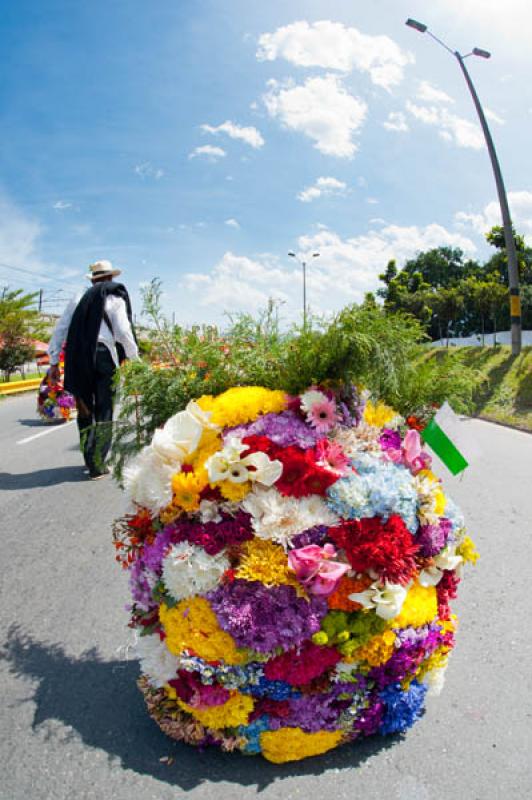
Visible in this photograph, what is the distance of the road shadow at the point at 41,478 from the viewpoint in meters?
6.85

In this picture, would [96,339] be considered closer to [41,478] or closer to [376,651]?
[41,478]

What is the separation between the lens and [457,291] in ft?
85.3

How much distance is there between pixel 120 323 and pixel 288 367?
385 cm

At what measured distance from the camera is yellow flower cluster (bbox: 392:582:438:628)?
2400 mm

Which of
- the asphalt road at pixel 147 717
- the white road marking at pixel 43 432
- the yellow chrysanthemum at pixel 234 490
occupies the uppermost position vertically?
the yellow chrysanthemum at pixel 234 490

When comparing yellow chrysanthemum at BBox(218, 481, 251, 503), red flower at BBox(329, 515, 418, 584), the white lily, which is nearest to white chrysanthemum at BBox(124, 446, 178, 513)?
yellow chrysanthemum at BBox(218, 481, 251, 503)

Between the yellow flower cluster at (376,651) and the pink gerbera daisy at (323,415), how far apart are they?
85 centimetres

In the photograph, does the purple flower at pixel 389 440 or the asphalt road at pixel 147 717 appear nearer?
the asphalt road at pixel 147 717

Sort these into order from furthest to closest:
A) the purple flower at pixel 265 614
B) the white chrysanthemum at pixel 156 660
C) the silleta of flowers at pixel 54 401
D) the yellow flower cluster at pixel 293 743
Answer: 1. the silleta of flowers at pixel 54 401
2. the white chrysanthemum at pixel 156 660
3. the yellow flower cluster at pixel 293 743
4. the purple flower at pixel 265 614

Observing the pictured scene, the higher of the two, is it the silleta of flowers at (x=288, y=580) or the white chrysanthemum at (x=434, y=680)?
the silleta of flowers at (x=288, y=580)

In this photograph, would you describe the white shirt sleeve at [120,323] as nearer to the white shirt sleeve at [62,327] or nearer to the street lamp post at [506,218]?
the white shirt sleeve at [62,327]

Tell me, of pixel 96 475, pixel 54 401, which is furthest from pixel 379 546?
pixel 54 401

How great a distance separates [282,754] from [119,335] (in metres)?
4.71

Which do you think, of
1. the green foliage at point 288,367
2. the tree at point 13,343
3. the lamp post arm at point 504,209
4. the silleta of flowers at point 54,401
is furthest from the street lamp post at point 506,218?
the tree at point 13,343
